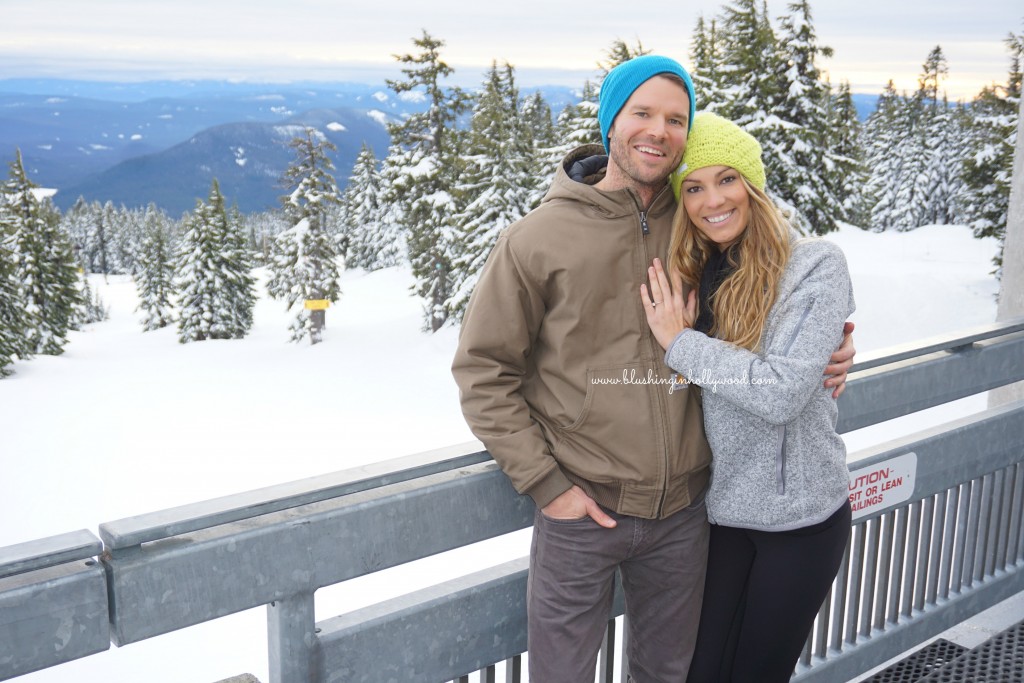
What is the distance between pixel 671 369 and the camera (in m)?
2.51

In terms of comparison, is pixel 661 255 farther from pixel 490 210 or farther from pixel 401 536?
pixel 490 210

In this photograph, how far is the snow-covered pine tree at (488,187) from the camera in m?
28.8

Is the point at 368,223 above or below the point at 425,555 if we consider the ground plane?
below

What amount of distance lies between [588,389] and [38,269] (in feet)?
159

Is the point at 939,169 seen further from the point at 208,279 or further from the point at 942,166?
the point at 208,279

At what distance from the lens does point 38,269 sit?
44.6 m

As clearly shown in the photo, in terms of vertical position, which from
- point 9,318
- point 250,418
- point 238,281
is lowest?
point 250,418

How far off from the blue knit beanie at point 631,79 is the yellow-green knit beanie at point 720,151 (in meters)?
0.08

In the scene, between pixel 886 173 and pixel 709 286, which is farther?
pixel 886 173

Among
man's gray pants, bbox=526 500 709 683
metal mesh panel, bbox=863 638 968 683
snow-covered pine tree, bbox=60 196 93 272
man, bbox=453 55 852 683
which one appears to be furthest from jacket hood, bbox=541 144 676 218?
snow-covered pine tree, bbox=60 196 93 272

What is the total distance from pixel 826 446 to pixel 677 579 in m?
0.59

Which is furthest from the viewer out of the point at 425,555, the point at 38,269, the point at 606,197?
the point at 38,269

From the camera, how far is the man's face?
256cm

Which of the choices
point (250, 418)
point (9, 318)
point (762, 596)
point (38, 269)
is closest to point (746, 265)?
point (762, 596)
